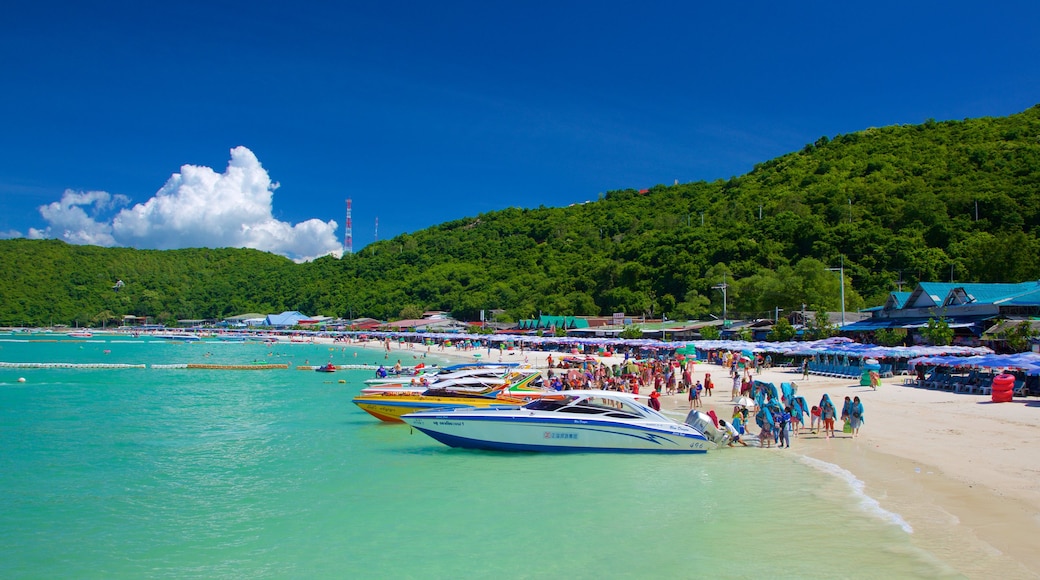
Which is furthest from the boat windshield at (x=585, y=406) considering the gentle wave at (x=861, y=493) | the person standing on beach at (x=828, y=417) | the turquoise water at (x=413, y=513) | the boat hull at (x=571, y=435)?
the person standing on beach at (x=828, y=417)

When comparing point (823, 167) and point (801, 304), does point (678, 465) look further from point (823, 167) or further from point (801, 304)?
point (823, 167)

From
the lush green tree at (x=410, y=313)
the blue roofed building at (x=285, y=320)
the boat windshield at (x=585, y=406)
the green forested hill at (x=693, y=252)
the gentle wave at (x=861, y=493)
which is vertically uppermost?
the green forested hill at (x=693, y=252)

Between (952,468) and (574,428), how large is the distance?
7.28 m

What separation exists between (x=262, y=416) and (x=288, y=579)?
1725 cm

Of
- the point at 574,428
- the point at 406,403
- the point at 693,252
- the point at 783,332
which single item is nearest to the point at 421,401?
the point at 406,403

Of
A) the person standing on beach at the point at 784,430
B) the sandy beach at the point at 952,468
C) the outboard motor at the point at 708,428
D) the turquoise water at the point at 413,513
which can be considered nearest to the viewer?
the sandy beach at the point at 952,468

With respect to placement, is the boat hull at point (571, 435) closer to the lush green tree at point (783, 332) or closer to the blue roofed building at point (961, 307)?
the blue roofed building at point (961, 307)

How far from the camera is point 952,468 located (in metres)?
12.6

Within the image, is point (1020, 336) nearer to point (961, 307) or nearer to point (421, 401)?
point (961, 307)

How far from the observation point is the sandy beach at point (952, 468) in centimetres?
866

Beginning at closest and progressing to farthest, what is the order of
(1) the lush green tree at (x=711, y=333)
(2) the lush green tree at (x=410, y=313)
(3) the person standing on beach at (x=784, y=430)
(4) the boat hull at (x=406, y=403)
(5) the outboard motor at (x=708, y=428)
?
(3) the person standing on beach at (x=784, y=430) → (5) the outboard motor at (x=708, y=428) → (4) the boat hull at (x=406, y=403) → (1) the lush green tree at (x=711, y=333) → (2) the lush green tree at (x=410, y=313)

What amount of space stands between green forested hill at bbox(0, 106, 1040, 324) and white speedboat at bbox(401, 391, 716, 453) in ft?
163

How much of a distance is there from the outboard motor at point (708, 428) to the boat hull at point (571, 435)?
0.20 metres

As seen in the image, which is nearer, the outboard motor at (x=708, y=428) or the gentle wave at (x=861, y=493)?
the gentle wave at (x=861, y=493)
